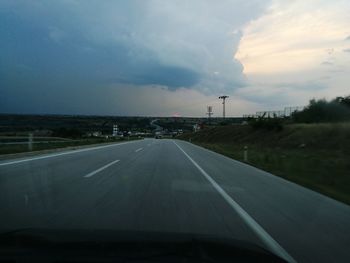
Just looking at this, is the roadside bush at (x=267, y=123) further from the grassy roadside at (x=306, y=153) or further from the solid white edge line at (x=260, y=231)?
the solid white edge line at (x=260, y=231)

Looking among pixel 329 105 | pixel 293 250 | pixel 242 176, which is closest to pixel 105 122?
pixel 329 105

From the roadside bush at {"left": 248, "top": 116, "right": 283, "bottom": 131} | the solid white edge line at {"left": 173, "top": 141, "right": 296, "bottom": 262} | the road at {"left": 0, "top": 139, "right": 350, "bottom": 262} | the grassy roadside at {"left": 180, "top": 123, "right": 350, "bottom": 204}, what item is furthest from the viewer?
the roadside bush at {"left": 248, "top": 116, "right": 283, "bottom": 131}

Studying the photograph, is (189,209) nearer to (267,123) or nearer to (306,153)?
(306,153)

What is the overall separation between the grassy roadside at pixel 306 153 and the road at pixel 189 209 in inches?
95.9

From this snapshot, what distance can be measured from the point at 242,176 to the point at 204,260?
552 inches

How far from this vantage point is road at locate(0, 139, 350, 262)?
25.2ft

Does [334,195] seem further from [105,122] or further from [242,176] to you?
[105,122]

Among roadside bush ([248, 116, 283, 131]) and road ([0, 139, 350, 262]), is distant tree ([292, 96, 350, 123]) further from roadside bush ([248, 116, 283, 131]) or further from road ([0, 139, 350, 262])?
road ([0, 139, 350, 262])

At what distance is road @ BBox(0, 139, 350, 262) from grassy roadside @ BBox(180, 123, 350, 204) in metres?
2.44

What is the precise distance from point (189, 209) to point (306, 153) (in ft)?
109

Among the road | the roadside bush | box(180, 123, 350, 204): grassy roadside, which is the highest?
Answer: the roadside bush

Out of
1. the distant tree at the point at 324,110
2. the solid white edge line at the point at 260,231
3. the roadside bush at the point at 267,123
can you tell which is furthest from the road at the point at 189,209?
the roadside bush at the point at 267,123

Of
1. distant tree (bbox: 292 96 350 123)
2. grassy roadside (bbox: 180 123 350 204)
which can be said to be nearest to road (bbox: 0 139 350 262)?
grassy roadside (bbox: 180 123 350 204)

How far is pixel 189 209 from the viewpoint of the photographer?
1002 cm
